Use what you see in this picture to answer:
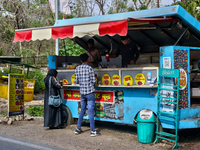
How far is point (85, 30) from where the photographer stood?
5941mm

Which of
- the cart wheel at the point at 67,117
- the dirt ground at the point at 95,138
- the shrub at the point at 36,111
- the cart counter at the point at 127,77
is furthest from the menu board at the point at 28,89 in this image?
the cart counter at the point at 127,77

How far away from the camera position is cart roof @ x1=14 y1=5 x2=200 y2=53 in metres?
5.61

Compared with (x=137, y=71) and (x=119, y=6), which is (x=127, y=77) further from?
(x=119, y=6)

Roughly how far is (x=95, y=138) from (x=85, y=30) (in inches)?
101

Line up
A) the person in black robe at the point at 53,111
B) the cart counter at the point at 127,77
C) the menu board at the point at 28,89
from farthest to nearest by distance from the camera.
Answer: the menu board at the point at 28,89 → the person in black robe at the point at 53,111 → the cart counter at the point at 127,77

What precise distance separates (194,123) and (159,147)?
3.15ft

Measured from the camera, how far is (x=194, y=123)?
18.5ft

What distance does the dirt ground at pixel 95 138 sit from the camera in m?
5.52

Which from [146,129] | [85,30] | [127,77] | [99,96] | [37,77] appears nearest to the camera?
[146,129]

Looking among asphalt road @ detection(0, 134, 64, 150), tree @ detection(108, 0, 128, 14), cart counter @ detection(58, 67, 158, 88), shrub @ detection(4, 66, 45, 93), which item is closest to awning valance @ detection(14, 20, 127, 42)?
cart counter @ detection(58, 67, 158, 88)

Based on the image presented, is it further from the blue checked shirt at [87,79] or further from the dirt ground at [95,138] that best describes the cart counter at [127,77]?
the dirt ground at [95,138]

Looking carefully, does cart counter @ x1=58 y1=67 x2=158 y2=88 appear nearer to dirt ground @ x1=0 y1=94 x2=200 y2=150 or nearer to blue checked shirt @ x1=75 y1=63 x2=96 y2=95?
blue checked shirt @ x1=75 y1=63 x2=96 y2=95

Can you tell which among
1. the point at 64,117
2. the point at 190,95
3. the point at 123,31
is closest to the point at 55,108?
the point at 64,117

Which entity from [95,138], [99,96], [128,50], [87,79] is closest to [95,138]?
[95,138]
